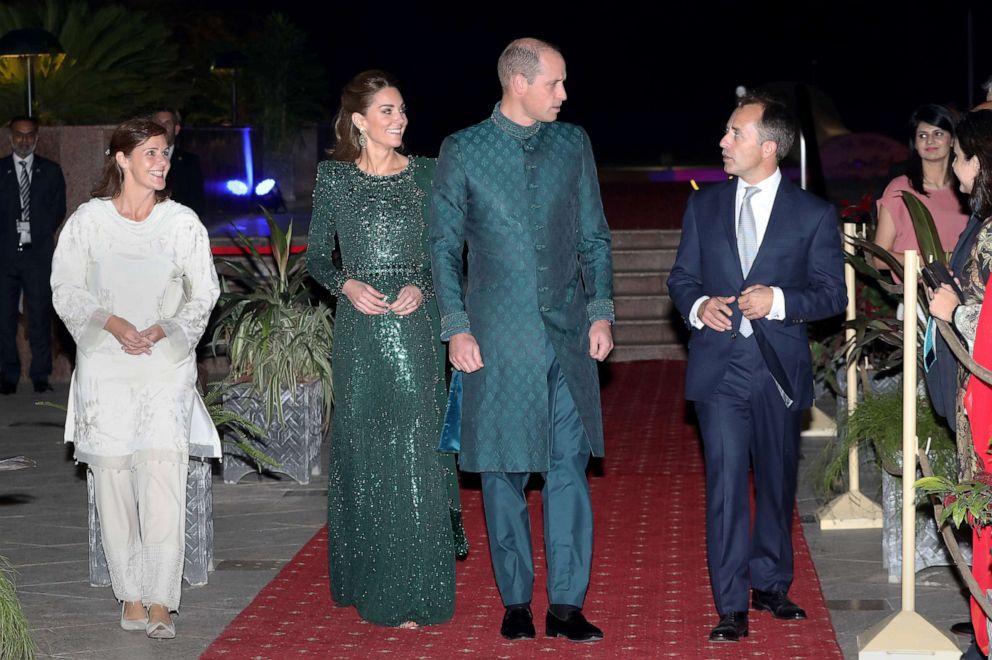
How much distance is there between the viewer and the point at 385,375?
5293mm

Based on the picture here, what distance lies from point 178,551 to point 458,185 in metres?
1.55

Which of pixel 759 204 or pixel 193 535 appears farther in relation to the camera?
pixel 193 535

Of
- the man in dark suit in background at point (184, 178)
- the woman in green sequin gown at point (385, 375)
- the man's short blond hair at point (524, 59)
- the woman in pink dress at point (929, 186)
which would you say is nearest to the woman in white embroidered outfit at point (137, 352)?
the woman in green sequin gown at point (385, 375)

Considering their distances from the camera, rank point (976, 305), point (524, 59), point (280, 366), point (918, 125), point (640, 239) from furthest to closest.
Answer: point (640, 239) → point (280, 366) → point (918, 125) → point (524, 59) → point (976, 305)

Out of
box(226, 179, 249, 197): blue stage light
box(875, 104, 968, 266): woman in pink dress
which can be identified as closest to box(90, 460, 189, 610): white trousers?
box(875, 104, 968, 266): woman in pink dress

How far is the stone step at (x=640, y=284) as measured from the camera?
40.3ft

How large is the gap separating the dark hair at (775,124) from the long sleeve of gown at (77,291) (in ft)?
7.17

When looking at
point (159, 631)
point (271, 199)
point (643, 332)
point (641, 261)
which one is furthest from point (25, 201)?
point (271, 199)

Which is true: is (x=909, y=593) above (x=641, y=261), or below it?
above

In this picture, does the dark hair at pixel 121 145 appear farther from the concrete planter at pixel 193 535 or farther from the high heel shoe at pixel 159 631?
the high heel shoe at pixel 159 631

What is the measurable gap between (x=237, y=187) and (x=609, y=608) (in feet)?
45.0

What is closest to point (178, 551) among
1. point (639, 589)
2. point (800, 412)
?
point (639, 589)

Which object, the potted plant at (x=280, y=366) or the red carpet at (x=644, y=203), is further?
the red carpet at (x=644, y=203)

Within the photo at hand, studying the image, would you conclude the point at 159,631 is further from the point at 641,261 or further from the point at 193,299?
the point at 641,261
